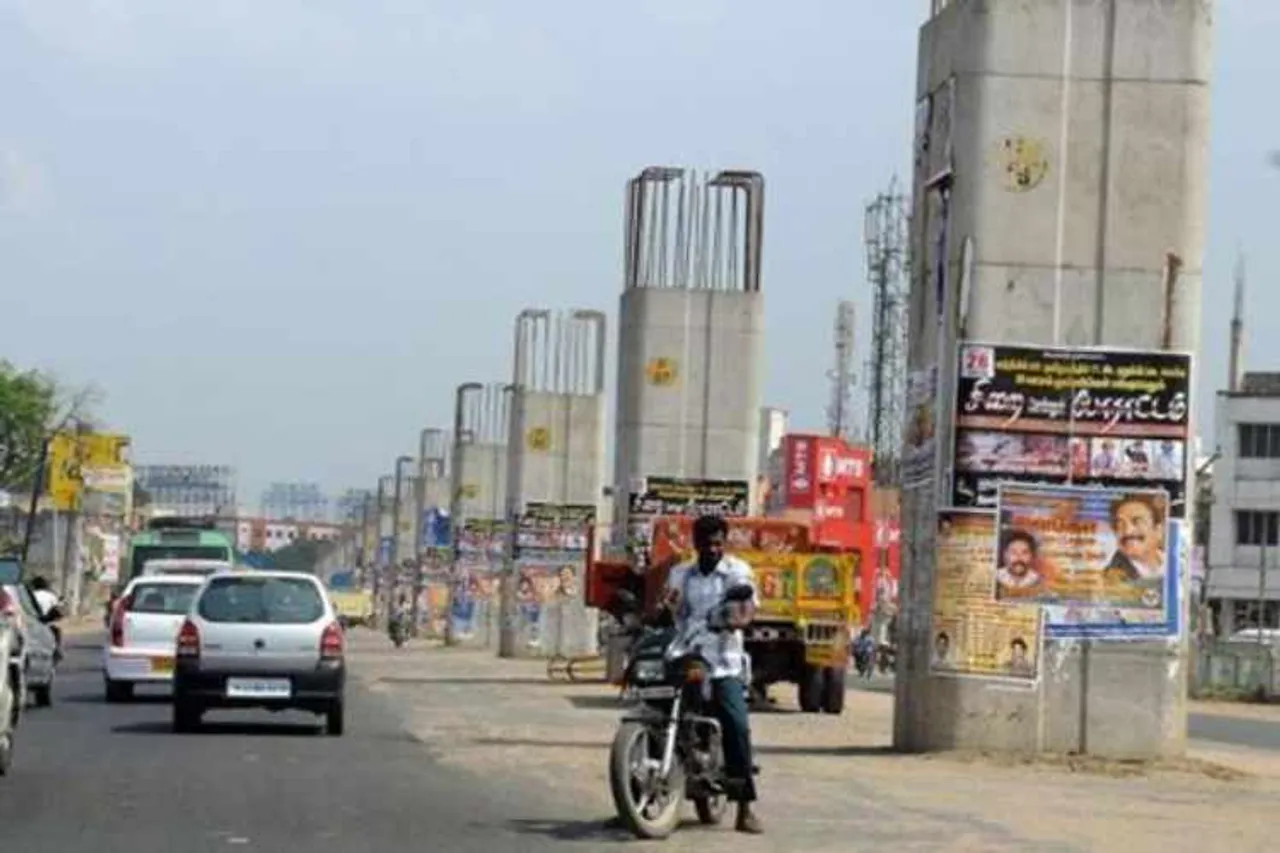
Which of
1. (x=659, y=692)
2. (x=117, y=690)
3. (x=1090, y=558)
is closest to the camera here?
(x=659, y=692)

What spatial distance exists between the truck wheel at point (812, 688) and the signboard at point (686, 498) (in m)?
14.9

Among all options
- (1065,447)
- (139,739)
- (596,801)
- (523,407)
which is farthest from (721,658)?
(523,407)

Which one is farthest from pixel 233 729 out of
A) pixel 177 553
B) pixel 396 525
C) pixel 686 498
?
pixel 396 525

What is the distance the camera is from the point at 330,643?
2528cm

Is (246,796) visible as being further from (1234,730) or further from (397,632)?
(397,632)

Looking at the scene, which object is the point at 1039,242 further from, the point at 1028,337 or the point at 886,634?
the point at 886,634

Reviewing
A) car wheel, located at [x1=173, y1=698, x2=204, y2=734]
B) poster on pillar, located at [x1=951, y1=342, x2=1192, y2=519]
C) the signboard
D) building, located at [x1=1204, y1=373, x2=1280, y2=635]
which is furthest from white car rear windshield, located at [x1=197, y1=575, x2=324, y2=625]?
building, located at [x1=1204, y1=373, x2=1280, y2=635]

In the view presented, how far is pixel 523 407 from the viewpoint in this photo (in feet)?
251

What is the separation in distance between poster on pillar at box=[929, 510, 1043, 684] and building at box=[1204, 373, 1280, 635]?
65364 millimetres

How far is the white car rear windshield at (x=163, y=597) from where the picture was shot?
108ft

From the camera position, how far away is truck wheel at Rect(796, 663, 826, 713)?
35.9 meters

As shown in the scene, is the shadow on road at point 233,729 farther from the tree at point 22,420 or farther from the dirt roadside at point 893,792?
the tree at point 22,420

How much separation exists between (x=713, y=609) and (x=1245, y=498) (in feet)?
246

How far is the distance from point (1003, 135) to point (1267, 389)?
2883 inches
